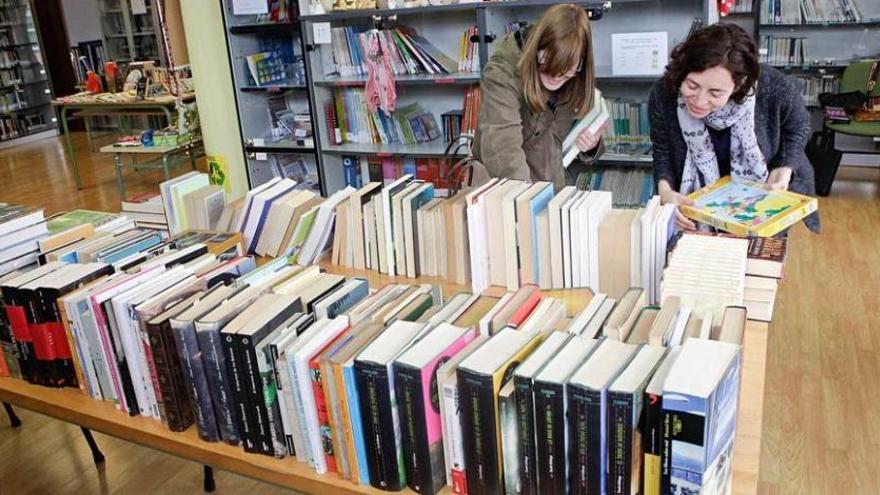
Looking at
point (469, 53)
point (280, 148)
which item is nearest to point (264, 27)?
point (280, 148)

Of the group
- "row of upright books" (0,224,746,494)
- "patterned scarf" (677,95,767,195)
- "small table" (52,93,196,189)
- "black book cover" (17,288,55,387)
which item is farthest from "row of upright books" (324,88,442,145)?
"black book cover" (17,288,55,387)

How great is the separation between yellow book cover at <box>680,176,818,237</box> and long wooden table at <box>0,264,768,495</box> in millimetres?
264

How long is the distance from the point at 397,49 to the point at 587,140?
204 cm

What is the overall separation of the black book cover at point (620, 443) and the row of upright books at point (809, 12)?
18.1ft

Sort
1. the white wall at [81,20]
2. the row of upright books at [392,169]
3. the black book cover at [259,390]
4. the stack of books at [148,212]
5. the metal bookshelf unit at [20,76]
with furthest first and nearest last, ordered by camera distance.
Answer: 1. the white wall at [81,20]
2. the metal bookshelf unit at [20,76]
3. the row of upright books at [392,169]
4. the stack of books at [148,212]
5. the black book cover at [259,390]

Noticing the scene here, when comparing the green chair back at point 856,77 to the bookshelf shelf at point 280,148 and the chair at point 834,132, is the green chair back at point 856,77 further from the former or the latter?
the bookshelf shelf at point 280,148

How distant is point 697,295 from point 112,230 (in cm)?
175

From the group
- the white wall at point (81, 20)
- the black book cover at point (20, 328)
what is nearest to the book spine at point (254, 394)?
the black book cover at point (20, 328)

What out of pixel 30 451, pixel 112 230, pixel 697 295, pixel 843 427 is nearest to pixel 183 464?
pixel 30 451

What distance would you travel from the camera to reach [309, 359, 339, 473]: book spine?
1344mm

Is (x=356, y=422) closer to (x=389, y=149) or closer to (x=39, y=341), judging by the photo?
(x=39, y=341)

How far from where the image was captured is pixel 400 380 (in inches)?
49.6

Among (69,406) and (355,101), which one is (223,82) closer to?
(355,101)

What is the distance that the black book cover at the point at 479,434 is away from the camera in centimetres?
120
